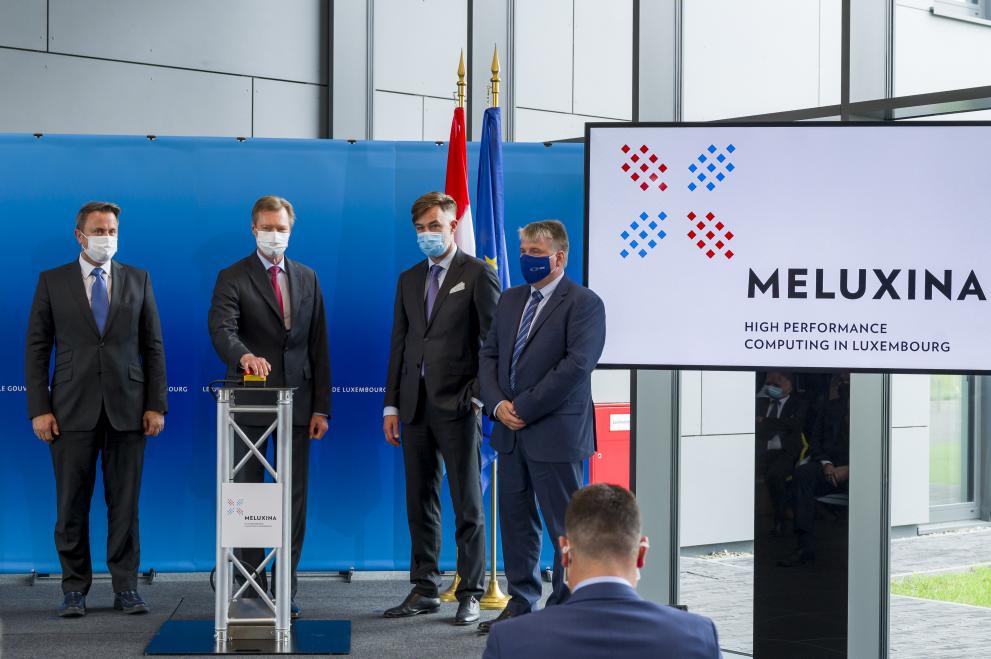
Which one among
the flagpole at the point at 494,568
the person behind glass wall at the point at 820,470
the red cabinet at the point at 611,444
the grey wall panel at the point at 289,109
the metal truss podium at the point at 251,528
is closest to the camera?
the person behind glass wall at the point at 820,470

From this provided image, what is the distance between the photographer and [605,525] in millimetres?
1705

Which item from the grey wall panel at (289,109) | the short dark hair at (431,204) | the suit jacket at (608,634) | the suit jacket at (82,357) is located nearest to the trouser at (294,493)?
the suit jacket at (82,357)

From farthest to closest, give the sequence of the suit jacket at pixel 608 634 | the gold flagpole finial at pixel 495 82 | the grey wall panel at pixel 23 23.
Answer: the grey wall panel at pixel 23 23 → the gold flagpole finial at pixel 495 82 → the suit jacket at pixel 608 634

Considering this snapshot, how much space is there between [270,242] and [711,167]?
189cm

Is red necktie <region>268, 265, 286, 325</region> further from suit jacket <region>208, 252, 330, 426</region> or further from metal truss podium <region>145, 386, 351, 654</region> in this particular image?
metal truss podium <region>145, 386, 351, 654</region>

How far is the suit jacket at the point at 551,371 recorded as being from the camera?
3840 millimetres

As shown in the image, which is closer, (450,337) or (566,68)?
(450,337)

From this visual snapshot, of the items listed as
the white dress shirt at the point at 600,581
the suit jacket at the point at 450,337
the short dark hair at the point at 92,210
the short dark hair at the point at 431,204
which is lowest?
the white dress shirt at the point at 600,581

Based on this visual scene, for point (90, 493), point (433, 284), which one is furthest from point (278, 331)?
point (90, 493)

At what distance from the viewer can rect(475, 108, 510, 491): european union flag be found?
4.83 m

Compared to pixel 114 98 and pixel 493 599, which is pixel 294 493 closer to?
pixel 493 599

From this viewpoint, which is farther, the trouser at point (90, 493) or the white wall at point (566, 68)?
the white wall at point (566, 68)

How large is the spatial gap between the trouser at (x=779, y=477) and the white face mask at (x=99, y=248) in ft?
9.18

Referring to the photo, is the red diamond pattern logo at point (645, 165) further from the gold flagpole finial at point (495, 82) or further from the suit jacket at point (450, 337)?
the gold flagpole finial at point (495, 82)
